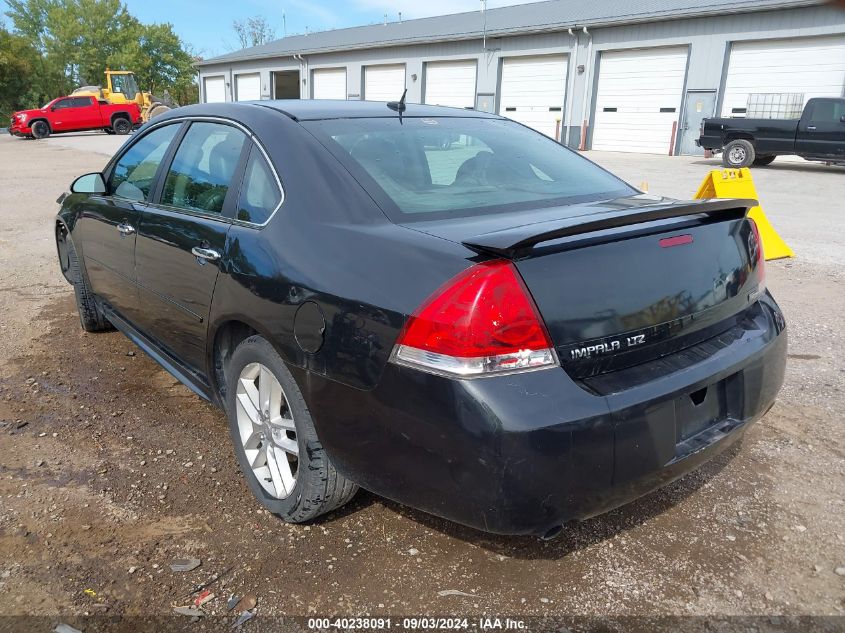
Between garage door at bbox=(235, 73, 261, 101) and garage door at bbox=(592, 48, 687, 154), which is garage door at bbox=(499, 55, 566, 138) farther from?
garage door at bbox=(235, 73, 261, 101)

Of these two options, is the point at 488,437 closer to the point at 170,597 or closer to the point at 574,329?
the point at 574,329

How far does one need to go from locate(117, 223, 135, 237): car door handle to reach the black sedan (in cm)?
38

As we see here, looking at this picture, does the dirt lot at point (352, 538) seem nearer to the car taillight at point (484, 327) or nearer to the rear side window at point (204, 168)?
the car taillight at point (484, 327)

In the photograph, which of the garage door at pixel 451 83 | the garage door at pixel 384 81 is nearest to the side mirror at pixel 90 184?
the garage door at pixel 451 83

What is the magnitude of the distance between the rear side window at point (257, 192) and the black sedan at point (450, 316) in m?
0.01

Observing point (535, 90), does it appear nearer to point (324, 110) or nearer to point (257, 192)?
point (324, 110)

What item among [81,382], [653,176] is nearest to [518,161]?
[81,382]

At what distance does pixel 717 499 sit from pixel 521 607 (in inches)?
45.0

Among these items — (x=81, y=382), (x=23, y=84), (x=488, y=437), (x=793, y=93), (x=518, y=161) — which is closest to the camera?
(x=488, y=437)

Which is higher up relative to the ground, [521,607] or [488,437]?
[488,437]

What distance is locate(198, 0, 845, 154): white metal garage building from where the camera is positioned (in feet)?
66.0

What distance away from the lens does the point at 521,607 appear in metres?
2.24

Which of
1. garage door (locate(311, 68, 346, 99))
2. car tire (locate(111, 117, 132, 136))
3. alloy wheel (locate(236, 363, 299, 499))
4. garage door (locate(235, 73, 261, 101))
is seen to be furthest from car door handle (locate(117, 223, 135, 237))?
garage door (locate(235, 73, 261, 101))

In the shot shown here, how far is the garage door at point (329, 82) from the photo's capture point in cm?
3325
